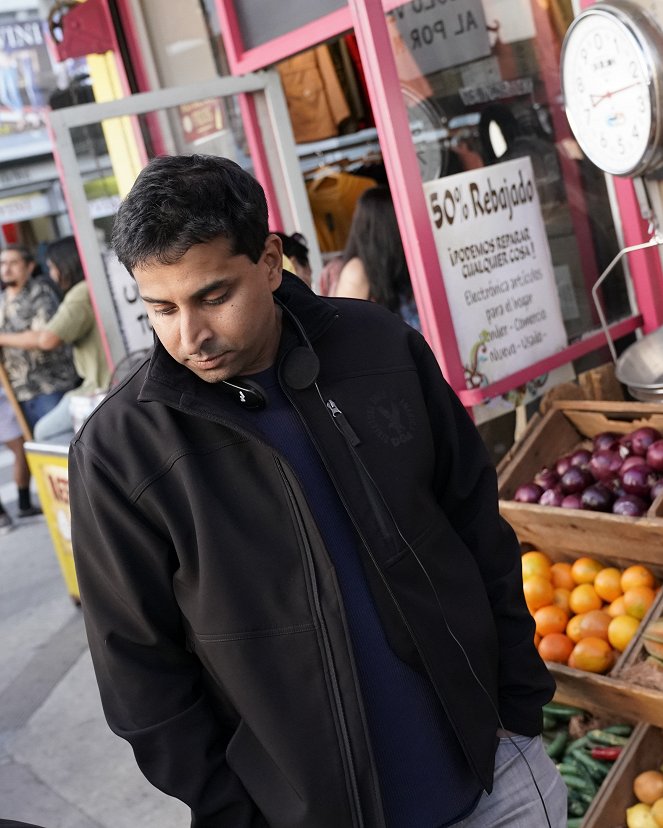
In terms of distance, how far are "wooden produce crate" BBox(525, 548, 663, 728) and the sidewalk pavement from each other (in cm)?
154

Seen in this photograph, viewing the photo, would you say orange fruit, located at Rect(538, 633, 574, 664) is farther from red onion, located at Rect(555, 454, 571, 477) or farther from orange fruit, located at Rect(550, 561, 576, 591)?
red onion, located at Rect(555, 454, 571, 477)

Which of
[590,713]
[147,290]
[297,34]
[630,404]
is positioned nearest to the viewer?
[147,290]

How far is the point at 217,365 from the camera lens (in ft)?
Result: 4.92

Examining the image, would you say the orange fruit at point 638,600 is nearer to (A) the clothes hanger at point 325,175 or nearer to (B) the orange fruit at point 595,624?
(B) the orange fruit at point 595,624

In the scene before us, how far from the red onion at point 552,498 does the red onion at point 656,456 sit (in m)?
0.31

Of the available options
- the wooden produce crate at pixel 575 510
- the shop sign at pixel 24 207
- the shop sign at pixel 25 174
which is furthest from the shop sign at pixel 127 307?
the shop sign at pixel 24 207

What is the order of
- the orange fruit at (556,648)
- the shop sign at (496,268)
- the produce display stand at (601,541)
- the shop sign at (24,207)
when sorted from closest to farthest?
1. the produce display stand at (601,541)
2. the orange fruit at (556,648)
3. the shop sign at (496,268)
4. the shop sign at (24,207)

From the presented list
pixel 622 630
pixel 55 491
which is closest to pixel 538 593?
pixel 622 630

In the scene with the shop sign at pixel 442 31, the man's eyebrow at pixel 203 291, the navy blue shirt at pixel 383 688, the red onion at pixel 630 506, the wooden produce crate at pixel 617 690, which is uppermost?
the shop sign at pixel 442 31

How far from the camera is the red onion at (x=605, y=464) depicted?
3265 millimetres

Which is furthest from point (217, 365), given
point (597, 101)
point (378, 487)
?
point (597, 101)

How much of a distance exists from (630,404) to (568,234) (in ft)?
2.90

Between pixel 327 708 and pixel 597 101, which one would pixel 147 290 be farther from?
pixel 597 101

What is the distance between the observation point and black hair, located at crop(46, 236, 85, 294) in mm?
6473
